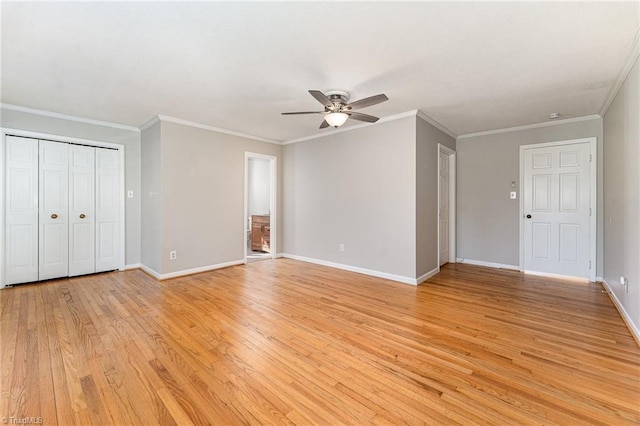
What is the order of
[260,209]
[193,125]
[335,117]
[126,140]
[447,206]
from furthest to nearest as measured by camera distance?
[260,209] < [447,206] < [126,140] < [193,125] < [335,117]

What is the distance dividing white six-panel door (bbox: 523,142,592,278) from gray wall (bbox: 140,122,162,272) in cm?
602

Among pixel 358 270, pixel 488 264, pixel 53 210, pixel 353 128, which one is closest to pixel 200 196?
pixel 53 210

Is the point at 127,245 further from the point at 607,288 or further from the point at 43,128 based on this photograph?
the point at 607,288

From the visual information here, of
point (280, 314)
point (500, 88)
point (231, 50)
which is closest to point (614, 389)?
point (280, 314)

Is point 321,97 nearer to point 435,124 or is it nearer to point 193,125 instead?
point 435,124

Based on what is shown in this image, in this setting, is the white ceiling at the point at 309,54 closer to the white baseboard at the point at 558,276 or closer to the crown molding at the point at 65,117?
the crown molding at the point at 65,117

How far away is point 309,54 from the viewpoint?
247 centimetres

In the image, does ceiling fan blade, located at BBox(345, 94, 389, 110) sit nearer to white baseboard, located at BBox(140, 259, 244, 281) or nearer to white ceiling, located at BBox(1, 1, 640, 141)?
white ceiling, located at BBox(1, 1, 640, 141)

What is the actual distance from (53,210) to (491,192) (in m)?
7.22

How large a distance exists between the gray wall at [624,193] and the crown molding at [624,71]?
0.18 feet

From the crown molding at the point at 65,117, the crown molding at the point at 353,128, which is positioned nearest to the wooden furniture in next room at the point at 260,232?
the crown molding at the point at 353,128

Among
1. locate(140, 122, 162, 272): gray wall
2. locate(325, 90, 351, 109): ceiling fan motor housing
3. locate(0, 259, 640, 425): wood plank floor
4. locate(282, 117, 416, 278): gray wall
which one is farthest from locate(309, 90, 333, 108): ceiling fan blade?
locate(140, 122, 162, 272): gray wall

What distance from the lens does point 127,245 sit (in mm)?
4941

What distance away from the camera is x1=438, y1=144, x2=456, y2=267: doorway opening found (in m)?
5.11
